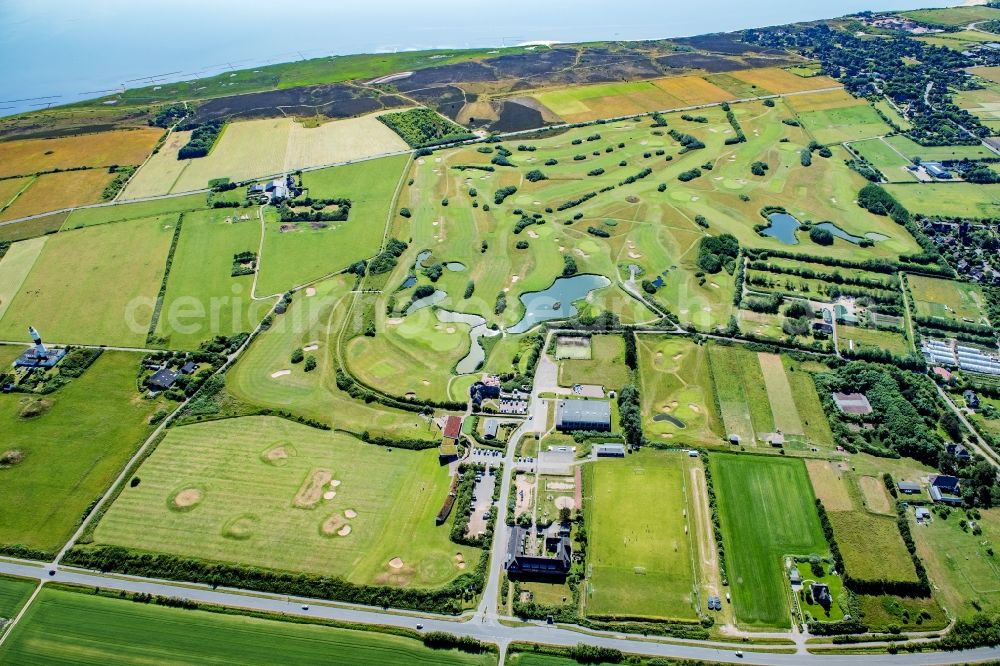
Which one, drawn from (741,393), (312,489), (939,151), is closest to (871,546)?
(741,393)

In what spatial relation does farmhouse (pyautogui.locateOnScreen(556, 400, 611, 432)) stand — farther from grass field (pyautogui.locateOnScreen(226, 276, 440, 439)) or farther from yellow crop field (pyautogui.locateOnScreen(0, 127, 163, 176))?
yellow crop field (pyautogui.locateOnScreen(0, 127, 163, 176))

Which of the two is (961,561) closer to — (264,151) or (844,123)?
(844,123)

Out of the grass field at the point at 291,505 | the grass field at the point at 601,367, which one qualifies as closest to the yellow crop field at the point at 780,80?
the grass field at the point at 601,367

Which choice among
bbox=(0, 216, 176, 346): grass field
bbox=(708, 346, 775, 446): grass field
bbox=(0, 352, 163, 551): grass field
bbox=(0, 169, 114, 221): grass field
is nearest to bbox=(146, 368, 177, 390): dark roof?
bbox=(0, 352, 163, 551): grass field

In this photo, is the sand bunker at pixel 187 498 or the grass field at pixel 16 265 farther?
the grass field at pixel 16 265

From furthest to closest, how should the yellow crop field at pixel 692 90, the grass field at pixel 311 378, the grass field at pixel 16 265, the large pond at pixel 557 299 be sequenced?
1. the yellow crop field at pixel 692 90
2. the grass field at pixel 16 265
3. the large pond at pixel 557 299
4. the grass field at pixel 311 378

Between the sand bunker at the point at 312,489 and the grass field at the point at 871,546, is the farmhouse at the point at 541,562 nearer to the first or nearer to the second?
the sand bunker at the point at 312,489
